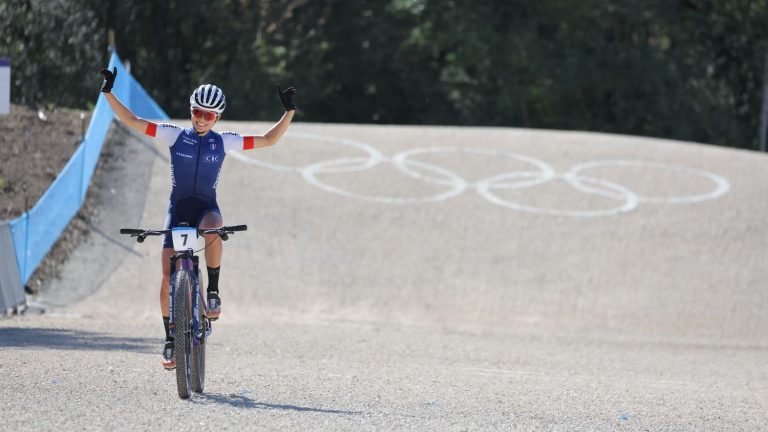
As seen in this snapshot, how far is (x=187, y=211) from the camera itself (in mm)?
8305

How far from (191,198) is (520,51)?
1245 inches

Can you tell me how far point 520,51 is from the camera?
128ft

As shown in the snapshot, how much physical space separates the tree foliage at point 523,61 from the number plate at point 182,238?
28.3 metres

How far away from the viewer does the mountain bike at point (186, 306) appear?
7.77 metres

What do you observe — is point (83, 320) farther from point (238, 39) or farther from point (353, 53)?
point (353, 53)

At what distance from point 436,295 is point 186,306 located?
30.6ft

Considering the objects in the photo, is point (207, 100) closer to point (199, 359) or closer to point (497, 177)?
point (199, 359)

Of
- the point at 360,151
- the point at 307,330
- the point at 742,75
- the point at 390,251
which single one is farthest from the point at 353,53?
the point at 307,330

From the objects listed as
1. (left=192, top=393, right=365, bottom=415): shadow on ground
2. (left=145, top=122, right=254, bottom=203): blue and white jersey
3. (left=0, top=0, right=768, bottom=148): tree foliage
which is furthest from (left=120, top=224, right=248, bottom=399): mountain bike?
(left=0, top=0, right=768, bottom=148): tree foliage

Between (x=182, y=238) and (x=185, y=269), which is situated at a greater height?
(x=182, y=238)

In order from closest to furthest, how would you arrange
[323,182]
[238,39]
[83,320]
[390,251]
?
[83,320] < [390,251] < [323,182] < [238,39]

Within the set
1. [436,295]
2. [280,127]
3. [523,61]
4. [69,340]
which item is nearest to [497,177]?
[436,295]

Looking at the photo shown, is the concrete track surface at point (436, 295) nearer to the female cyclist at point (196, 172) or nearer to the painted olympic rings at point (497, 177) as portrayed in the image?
the painted olympic rings at point (497, 177)

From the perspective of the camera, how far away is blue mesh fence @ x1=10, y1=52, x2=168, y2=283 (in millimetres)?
15336
